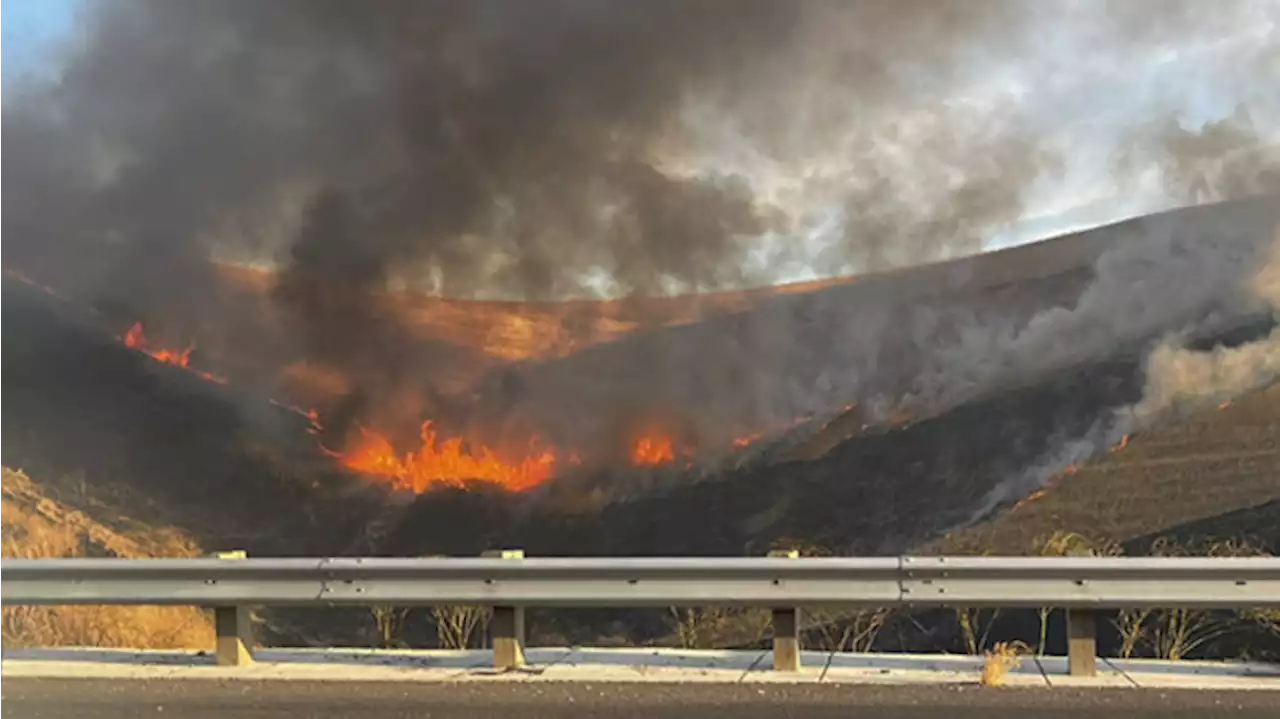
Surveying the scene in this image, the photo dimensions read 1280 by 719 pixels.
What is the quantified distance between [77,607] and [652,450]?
16.0ft

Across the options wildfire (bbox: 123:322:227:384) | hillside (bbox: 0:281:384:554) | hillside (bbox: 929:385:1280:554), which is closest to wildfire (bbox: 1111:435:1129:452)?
hillside (bbox: 929:385:1280:554)

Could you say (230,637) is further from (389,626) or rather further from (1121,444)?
(1121,444)

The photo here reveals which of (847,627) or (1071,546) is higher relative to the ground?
(1071,546)

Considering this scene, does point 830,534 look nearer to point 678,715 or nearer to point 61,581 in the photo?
point 678,715

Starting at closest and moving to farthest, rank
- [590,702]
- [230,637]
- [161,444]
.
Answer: [590,702]
[230,637]
[161,444]

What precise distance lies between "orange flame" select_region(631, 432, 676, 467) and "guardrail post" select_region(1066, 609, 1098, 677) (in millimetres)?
5319

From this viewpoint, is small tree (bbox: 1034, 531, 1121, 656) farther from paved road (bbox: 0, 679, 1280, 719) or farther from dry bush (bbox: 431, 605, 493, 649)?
dry bush (bbox: 431, 605, 493, 649)

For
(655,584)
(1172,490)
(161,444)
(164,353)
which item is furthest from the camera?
(164,353)

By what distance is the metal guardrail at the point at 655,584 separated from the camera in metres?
A: 5.79

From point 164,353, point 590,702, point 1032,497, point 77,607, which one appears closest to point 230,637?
point 77,607

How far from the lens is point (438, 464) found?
11.0 m

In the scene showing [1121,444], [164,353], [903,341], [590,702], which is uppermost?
[164,353]

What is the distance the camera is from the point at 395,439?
11.3m

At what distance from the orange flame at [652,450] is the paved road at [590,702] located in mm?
5087
